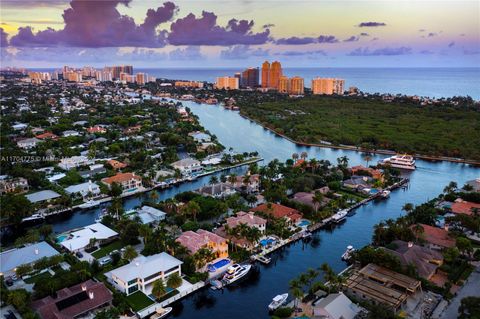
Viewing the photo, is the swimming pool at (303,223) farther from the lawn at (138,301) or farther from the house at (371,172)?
the house at (371,172)

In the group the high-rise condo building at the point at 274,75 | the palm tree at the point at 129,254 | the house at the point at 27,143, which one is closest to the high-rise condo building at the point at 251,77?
the high-rise condo building at the point at 274,75

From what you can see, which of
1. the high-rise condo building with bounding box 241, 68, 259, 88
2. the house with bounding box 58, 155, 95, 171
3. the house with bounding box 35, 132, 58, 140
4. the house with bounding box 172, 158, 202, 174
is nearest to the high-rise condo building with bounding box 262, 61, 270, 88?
the high-rise condo building with bounding box 241, 68, 259, 88

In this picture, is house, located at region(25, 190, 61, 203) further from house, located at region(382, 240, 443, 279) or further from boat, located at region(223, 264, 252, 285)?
house, located at region(382, 240, 443, 279)

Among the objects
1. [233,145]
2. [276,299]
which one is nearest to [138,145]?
[233,145]

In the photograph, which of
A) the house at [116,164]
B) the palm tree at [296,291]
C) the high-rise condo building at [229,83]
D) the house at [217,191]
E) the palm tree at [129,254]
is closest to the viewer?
the palm tree at [296,291]

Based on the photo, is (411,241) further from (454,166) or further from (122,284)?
(454,166)

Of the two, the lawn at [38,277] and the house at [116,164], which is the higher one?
the house at [116,164]
